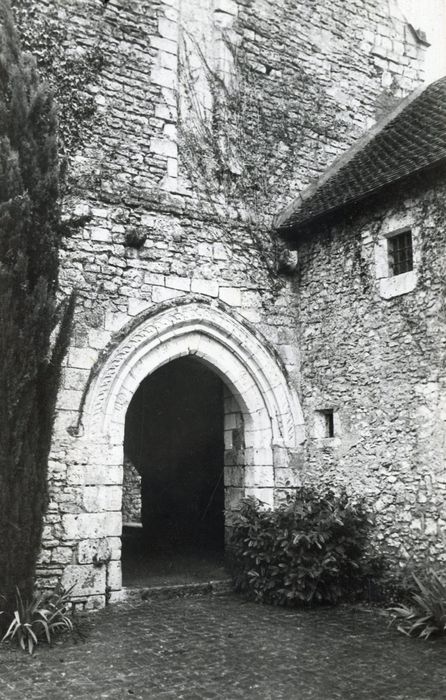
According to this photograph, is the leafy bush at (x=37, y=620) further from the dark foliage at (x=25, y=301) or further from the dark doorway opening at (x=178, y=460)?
the dark doorway opening at (x=178, y=460)

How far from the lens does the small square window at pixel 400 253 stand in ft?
20.9

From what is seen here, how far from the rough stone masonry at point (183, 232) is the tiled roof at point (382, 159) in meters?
0.24

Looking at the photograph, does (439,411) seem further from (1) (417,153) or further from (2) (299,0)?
(2) (299,0)

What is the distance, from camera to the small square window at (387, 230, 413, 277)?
636cm

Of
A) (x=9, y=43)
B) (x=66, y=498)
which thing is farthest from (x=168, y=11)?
(x=66, y=498)

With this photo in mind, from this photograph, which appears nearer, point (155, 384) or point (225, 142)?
point (225, 142)

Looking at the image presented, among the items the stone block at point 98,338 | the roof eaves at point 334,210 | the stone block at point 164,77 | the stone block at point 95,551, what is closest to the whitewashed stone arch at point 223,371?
the stone block at point 98,338

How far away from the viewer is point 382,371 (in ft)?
20.9

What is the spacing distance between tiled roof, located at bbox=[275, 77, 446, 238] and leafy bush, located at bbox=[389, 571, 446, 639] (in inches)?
142

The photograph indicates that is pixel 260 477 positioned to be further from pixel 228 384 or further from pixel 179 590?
pixel 179 590

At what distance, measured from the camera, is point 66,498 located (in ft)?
19.6

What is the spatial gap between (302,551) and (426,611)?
121 centimetres

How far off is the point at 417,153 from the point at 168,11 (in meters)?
3.34

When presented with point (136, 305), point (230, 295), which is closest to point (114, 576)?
point (136, 305)
